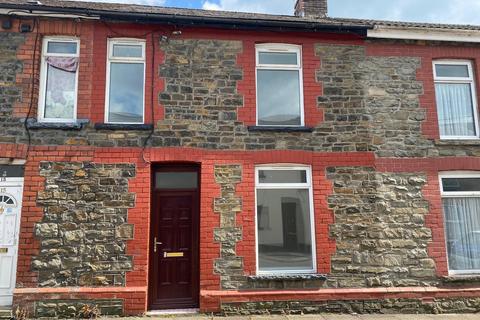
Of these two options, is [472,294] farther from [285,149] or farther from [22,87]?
[22,87]

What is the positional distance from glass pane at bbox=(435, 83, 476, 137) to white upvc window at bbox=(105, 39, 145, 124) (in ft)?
20.7

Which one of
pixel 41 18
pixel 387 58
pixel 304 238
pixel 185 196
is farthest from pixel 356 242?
pixel 41 18

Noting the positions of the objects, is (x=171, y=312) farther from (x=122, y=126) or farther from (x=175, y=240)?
(x=122, y=126)

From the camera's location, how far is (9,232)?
700cm

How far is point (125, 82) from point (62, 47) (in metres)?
1.43

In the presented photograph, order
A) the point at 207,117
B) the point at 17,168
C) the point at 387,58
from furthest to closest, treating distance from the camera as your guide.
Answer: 1. the point at 387,58
2. the point at 207,117
3. the point at 17,168

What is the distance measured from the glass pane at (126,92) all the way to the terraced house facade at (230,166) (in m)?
0.04

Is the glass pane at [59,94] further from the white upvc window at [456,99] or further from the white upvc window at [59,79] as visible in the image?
the white upvc window at [456,99]

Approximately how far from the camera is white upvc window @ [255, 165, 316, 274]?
24.5ft

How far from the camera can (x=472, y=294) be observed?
7.47 m

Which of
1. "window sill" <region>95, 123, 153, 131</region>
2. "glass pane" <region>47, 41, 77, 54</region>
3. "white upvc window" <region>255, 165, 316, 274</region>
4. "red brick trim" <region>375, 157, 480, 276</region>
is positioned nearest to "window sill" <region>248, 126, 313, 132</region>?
"white upvc window" <region>255, 165, 316, 274</region>

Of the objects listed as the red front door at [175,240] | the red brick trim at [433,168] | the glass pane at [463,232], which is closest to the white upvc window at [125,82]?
the red front door at [175,240]

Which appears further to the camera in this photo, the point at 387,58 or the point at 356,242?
the point at 387,58

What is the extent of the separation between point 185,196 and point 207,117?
1.62m
